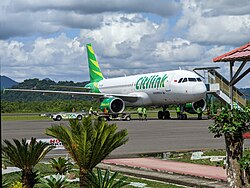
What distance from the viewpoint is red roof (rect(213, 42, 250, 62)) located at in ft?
41.5

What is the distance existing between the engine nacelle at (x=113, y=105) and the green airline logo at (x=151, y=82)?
2.36 m

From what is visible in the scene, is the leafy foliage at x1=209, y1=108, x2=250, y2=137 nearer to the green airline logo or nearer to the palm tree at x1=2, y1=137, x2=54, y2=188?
the palm tree at x1=2, y1=137, x2=54, y2=188

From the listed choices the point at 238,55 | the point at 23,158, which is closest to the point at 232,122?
the point at 23,158

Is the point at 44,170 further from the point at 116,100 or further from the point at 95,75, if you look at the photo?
the point at 95,75

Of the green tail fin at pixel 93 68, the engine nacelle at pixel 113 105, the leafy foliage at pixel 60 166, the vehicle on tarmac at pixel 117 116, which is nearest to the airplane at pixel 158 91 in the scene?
the engine nacelle at pixel 113 105

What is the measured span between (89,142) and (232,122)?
2300 millimetres

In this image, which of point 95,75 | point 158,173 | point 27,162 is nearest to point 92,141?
point 27,162

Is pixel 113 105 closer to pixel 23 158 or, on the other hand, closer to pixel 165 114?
pixel 165 114

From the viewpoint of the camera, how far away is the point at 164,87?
40.9 m

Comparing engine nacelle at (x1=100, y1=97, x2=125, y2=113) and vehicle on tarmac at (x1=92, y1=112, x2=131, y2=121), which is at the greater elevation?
engine nacelle at (x1=100, y1=97, x2=125, y2=113)

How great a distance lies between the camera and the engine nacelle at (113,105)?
42938mm

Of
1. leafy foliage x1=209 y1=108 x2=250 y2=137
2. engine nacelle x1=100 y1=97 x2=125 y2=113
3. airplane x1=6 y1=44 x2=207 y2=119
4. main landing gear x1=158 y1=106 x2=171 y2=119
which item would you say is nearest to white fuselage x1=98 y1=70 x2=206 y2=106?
airplane x1=6 y1=44 x2=207 y2=119

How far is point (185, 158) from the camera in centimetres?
1406

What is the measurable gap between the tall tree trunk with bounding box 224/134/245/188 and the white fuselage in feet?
99.9
